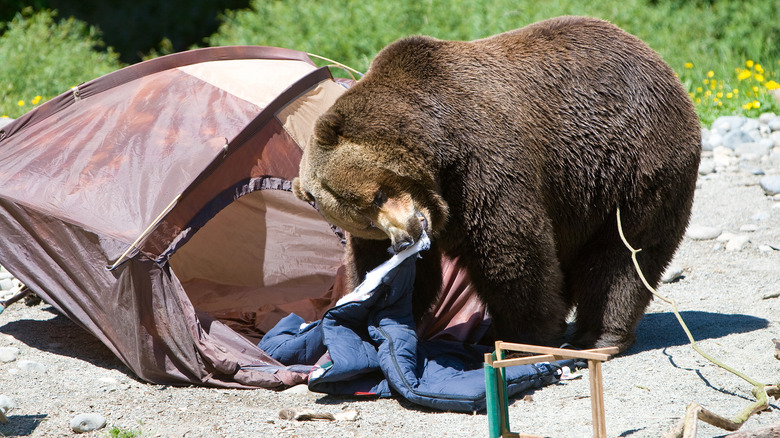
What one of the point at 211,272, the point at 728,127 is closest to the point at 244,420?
the point at 211,272

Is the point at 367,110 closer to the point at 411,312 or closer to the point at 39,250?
the point at 411,312

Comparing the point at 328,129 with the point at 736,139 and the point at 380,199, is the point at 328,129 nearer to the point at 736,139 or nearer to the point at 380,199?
the point at 380,199

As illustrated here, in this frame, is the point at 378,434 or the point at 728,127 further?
the point at 728,127

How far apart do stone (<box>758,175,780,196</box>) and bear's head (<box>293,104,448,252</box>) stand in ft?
16.5

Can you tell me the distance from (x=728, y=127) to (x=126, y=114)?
731 centimetres

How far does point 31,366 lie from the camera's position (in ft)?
15.5

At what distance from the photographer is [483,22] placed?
12.5 meters

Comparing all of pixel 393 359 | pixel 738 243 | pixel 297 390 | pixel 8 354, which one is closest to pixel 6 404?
pixel 8 354

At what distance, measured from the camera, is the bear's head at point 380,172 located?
168 inches

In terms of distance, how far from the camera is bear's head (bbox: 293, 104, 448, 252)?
168 inches

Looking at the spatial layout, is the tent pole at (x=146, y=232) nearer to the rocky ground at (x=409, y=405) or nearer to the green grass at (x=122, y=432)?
the rocky ground at (x=409, y=405)

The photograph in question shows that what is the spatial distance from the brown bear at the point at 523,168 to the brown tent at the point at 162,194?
693 millimetres

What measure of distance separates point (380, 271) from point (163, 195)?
1374 millimetres

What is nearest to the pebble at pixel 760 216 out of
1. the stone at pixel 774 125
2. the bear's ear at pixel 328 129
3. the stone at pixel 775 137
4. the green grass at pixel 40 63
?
the stone at pixel 775 137
